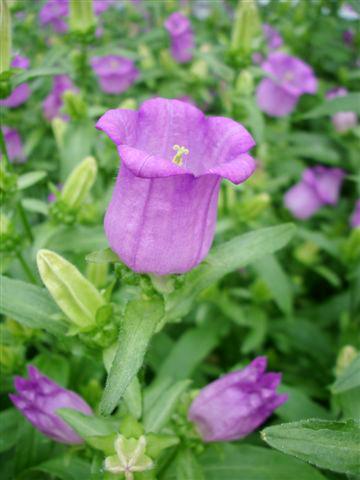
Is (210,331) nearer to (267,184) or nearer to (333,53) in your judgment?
(267,184)

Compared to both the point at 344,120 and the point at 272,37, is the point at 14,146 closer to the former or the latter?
the point at 344,120

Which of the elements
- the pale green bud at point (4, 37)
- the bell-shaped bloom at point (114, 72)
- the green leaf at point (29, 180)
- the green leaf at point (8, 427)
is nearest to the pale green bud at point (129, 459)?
the green leaf at point (8, 427)

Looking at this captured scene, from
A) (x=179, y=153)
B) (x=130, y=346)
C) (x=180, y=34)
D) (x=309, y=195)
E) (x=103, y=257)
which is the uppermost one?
(x=179, y=153)

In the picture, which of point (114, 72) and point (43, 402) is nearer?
point (43, 402)

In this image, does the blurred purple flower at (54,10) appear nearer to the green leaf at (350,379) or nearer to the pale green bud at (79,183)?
the pale green bud at (79,183)

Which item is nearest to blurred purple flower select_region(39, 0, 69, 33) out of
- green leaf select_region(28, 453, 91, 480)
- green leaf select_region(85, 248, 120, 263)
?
green leaf select_region(85, 248, 120, 263)

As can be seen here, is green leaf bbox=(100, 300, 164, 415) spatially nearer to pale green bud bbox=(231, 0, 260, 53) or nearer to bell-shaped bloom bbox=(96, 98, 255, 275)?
bell-shaped bloom bbox=(96, 98, 255, 275)

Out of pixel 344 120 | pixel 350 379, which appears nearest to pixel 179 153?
pixel 350 379
